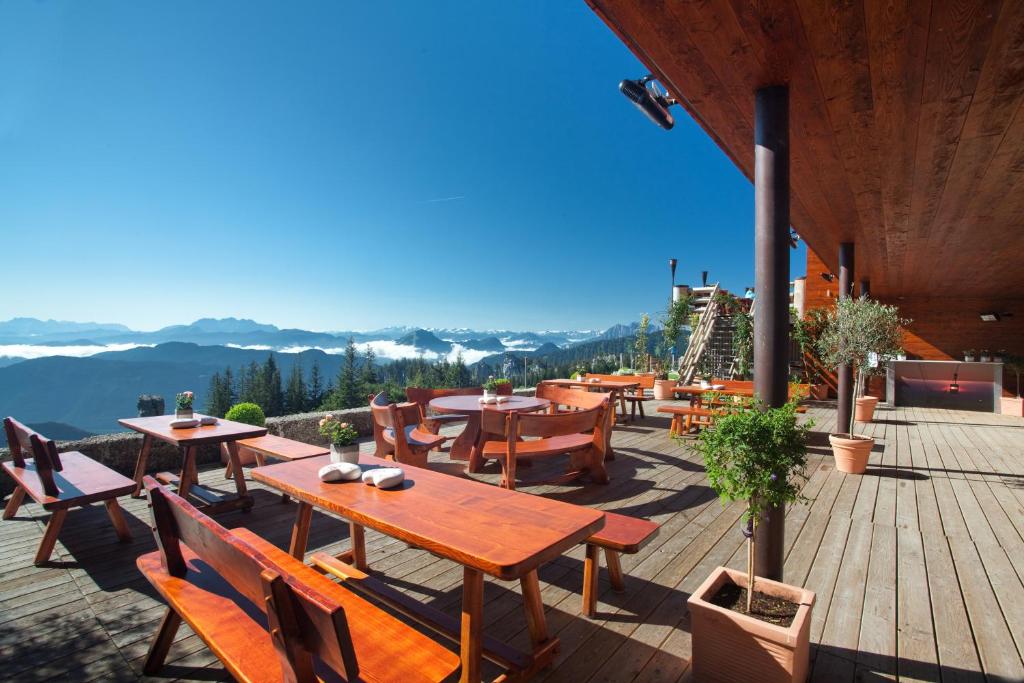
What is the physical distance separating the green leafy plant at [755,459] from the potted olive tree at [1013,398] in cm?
1223

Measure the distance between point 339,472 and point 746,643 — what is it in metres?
1.76

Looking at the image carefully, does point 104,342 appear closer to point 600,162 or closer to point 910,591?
point 600,162

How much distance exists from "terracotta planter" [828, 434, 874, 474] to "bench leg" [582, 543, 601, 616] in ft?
13.1

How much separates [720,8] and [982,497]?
488cm

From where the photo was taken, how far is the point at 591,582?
86.1 inches

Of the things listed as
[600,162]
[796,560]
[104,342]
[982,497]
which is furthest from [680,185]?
[104,342]

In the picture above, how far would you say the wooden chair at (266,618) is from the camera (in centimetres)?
96

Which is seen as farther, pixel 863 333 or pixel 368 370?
pixel 368 370

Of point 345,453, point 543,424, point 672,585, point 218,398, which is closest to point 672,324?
point 543,424

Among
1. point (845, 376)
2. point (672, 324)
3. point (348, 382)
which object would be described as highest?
point (672, 324)

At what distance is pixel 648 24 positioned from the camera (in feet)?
6.19

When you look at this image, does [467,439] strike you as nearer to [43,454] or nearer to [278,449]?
[278,449]

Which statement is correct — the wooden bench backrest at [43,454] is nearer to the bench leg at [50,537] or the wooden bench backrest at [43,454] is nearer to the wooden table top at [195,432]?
the bench leg at [50,537]

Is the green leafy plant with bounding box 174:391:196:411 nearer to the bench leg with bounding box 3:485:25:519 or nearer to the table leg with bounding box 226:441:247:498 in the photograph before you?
the table leg with bounding box 226:441:247:498
